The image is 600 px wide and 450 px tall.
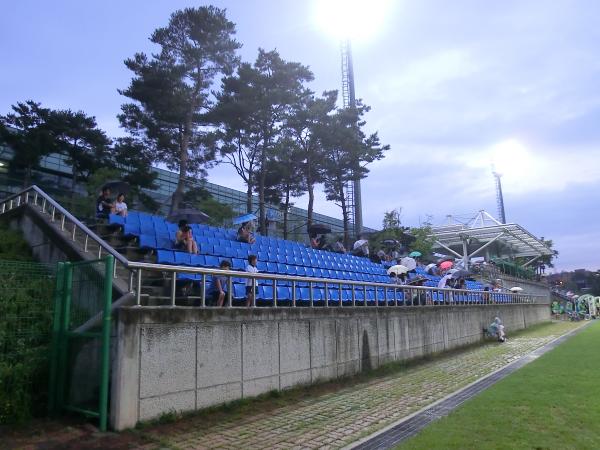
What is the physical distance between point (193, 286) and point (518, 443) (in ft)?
20.6

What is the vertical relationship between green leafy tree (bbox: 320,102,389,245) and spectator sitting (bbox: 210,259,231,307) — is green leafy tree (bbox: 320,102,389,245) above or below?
above

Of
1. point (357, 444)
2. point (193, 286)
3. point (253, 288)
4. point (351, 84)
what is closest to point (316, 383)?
point (253, 288)

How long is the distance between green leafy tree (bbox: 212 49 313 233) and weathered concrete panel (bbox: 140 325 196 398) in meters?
19.0

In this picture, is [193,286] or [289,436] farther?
[193,286]

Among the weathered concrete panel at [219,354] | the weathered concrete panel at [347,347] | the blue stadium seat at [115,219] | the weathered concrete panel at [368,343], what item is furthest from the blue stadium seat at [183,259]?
the weathered concrete panel at [368,343]

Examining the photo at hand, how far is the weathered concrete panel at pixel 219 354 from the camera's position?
7293 millimetres

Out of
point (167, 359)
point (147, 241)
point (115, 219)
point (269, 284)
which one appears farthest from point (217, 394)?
point (115, 219)

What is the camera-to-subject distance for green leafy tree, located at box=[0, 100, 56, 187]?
22.9 metres

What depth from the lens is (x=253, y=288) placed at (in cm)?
899

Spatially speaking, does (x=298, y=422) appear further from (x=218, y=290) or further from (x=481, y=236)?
(x=481, y=236)

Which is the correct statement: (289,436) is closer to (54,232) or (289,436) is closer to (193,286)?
(193,286)

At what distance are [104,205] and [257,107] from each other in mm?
16111

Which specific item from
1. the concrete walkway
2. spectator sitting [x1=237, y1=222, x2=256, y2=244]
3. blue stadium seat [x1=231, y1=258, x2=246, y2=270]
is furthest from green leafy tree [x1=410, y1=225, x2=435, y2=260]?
the concrete walkway

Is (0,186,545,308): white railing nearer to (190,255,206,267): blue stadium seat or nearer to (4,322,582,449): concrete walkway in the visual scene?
(190,255,206,267): blue stadium seat
